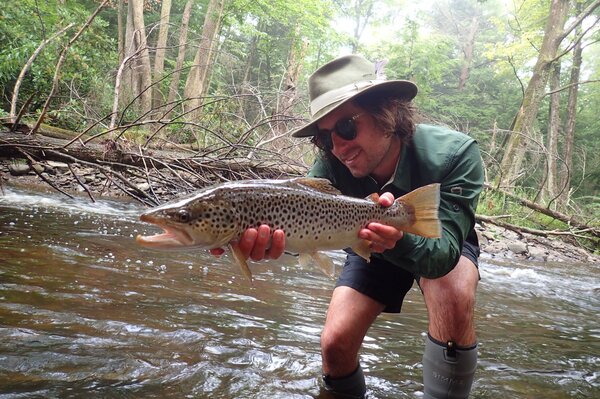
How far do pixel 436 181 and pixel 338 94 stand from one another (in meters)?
0.75

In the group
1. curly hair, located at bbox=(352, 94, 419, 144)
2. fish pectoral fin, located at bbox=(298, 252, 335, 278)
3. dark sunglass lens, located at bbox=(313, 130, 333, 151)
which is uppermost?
curly hair, located at bbox=(352, 94, 419, 144)

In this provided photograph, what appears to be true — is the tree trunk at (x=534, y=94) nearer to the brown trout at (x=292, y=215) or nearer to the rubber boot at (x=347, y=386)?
the rubber boot at (x=347, y=386)

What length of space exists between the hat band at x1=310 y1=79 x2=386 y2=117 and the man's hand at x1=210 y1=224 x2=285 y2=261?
94cm

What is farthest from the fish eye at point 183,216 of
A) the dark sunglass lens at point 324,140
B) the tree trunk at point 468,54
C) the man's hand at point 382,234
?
the tree trunk at point 468,54

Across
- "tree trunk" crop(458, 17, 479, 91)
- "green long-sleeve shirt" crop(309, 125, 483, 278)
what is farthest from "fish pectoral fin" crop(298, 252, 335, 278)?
"tree trunk" crop(458, 17, 479, 91)

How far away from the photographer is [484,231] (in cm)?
1148

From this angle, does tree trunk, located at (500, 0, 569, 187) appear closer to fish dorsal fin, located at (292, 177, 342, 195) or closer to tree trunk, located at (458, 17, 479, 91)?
fish dorsal fin, located at (292, 177, 342, 195)

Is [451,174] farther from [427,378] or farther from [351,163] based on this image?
[427,378]

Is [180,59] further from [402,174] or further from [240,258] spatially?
[240,258]

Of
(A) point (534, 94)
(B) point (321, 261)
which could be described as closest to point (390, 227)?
(B) point (321, 261)

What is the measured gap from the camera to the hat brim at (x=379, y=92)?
2.66 m

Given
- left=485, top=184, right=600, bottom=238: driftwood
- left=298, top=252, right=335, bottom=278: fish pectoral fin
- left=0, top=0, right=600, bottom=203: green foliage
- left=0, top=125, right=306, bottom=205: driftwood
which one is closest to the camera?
left=298, top=252, right=335, bottom=278: fish pectoral fin

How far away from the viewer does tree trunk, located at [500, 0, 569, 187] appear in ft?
42.4

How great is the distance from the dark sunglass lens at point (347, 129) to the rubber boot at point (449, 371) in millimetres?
1249
